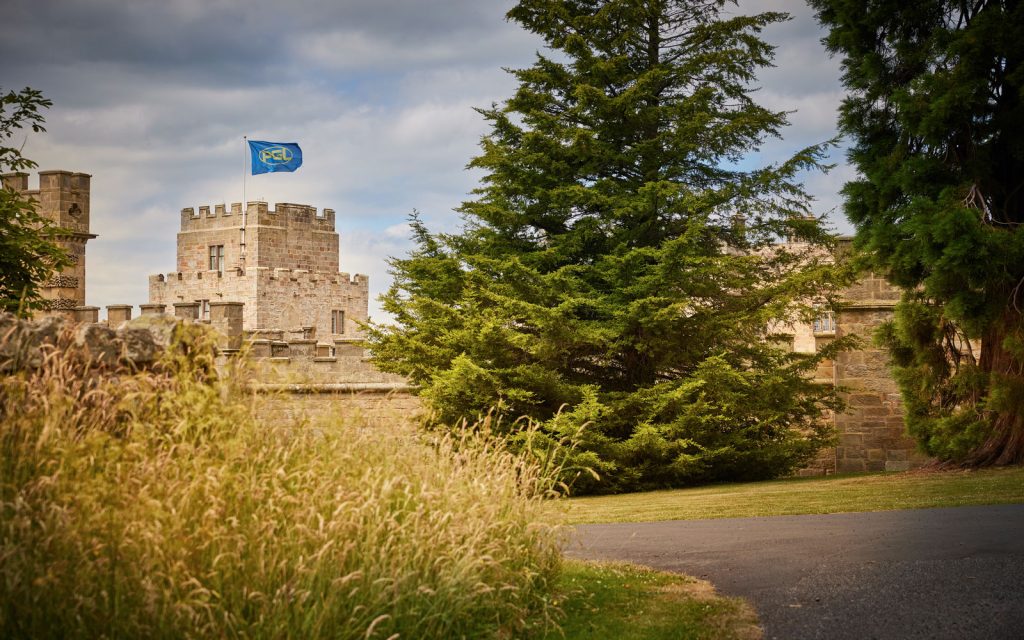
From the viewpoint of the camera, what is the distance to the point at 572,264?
17.9 meters

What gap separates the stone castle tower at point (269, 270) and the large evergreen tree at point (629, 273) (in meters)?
30.0

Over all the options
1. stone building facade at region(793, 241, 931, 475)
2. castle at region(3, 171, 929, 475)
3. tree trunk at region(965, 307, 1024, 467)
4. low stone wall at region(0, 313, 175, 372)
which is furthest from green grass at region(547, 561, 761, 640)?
stone building facade at region(793, 241, 931, 475)

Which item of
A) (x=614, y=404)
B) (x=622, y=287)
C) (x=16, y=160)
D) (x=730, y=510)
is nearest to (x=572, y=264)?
(x=622, y=287)

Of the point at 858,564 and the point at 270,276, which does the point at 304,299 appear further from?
the point at 858,564

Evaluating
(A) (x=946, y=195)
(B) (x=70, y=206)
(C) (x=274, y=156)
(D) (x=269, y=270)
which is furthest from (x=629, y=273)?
(D) (x=269, y=270)

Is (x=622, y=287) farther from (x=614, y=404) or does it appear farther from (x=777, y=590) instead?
(x=777, y=590)

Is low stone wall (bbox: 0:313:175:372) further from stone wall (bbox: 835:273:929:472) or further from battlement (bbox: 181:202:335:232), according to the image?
battlement (bbox: 181:202:335:232)

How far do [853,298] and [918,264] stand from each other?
17.5 ft

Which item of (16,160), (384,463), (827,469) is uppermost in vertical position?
(16,160)

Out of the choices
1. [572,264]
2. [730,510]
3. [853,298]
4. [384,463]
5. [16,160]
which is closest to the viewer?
[384,463]

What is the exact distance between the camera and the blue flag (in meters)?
43.4

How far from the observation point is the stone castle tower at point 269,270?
159 feet

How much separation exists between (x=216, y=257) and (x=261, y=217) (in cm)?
313

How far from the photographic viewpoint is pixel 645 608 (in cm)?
679
